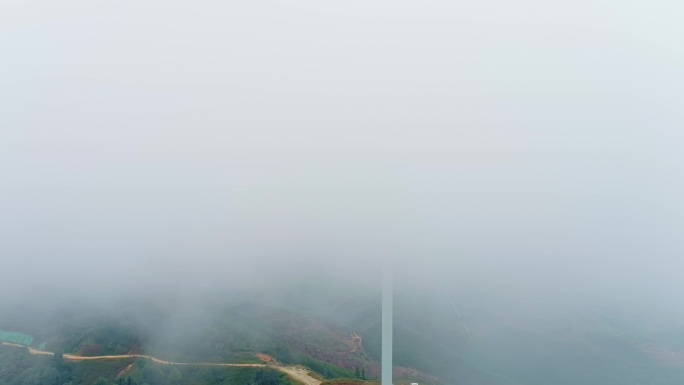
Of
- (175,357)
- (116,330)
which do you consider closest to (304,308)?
(175,357)

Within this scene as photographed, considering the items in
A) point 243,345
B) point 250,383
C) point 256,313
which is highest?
point 256,313

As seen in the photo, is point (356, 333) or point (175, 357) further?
point (356, 333)

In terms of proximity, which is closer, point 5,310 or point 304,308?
point 5,310

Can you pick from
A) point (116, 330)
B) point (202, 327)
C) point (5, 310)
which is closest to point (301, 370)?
point (202, 327)

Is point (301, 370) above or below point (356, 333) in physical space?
below

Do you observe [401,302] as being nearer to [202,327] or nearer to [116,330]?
[202,327]

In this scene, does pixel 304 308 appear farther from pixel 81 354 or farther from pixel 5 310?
pixel 5 310

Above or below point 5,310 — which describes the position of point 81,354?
below
